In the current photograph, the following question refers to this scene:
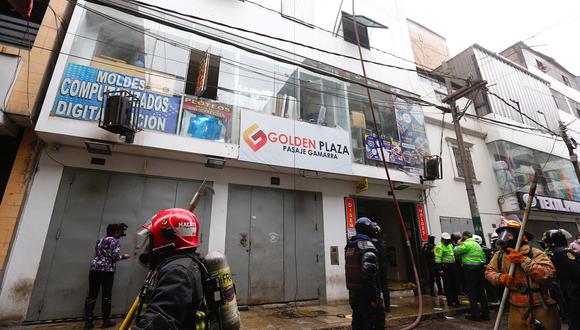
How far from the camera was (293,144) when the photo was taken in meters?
7.73

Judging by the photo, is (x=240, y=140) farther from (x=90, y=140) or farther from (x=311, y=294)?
(x=311, y=294)

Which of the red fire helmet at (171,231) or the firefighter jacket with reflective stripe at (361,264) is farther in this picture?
the firefighter jacket with reflective stripe at (361,264)

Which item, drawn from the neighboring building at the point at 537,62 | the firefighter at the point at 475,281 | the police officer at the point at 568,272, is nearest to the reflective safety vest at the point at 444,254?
the firefighter at the point at 475,281

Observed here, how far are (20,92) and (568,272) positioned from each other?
10.1m

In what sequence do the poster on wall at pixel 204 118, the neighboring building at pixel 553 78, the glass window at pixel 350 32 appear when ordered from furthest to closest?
the neighboring building at pixel 553 78 < the glass window at pixel 350 32 < the poster on wall at pixel 204 118

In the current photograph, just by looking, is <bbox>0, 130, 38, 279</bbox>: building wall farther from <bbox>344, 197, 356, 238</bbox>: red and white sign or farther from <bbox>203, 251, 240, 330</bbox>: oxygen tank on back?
<bbox>344, 197, 356, 238</bbox>: red and white sign

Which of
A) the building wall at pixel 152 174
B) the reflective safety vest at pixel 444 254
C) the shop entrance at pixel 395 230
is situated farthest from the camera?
the shop entrance at pixel 395 230

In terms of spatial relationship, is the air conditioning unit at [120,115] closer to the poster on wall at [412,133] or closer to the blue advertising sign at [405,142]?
the blue advertising sign at [405,142]

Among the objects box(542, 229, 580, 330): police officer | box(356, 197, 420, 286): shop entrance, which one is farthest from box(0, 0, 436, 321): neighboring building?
box(542, 229, 580, 330): police officer

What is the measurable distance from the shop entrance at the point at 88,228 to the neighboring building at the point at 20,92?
67 cm

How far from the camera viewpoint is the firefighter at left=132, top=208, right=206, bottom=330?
150 cm

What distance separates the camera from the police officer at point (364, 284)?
3.61 metres

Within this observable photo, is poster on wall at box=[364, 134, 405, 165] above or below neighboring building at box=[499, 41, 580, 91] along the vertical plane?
below

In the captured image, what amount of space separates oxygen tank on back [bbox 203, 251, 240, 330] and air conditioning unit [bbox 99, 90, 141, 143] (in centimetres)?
479
